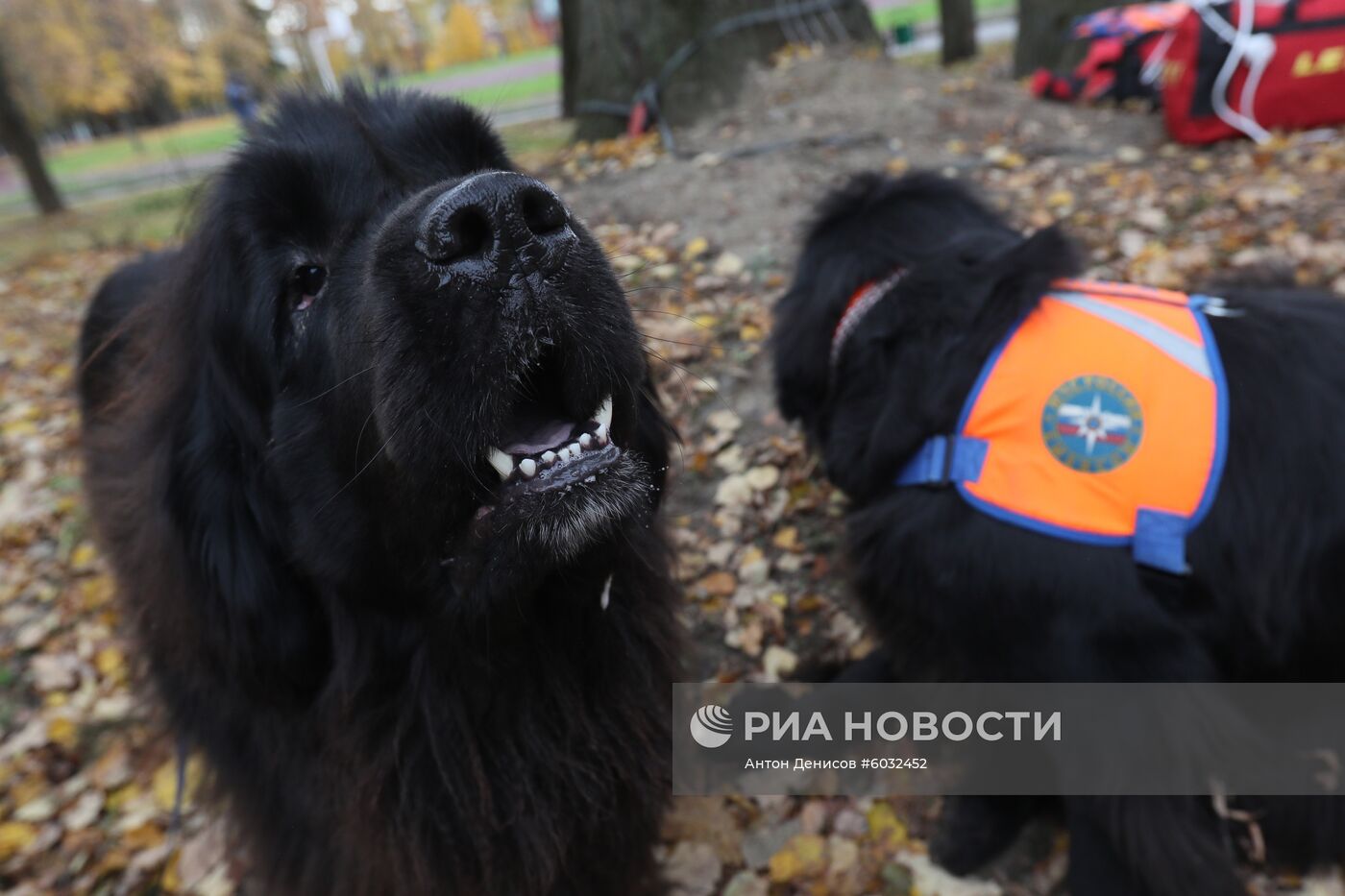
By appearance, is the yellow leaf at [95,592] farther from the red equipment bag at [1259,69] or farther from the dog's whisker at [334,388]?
the red equipment bag at [1259,69]

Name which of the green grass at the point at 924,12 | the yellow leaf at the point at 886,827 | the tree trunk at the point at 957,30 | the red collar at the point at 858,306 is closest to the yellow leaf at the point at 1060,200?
the red collar at the point at 858,306

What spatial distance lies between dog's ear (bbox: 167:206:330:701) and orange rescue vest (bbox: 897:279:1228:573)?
64.2 inches

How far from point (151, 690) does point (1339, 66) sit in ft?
23.1

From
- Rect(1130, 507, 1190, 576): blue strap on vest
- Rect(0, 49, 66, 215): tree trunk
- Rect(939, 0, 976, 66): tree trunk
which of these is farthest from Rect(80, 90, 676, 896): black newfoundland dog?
Answer: Rect(0, 49, 66, 215): tree trunk

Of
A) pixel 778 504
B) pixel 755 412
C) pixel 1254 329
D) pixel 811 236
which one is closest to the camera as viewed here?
pixel 1254 329

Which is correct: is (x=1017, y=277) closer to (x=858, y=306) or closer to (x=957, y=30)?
(x=858, y=306)

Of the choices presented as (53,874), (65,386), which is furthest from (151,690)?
(65,386)

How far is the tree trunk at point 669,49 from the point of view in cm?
607

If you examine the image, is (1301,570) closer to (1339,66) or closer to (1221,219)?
(1221,219)

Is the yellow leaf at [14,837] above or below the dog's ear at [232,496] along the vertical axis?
below

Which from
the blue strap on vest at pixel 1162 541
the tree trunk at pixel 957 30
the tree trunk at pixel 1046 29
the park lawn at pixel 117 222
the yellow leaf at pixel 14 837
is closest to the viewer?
the blue strap on vest at pixel 1162 541

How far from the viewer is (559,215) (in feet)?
4.21

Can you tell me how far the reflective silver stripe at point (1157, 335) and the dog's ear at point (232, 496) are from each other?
6.86 feet

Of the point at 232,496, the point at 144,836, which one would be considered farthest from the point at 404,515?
the point at 144,836
